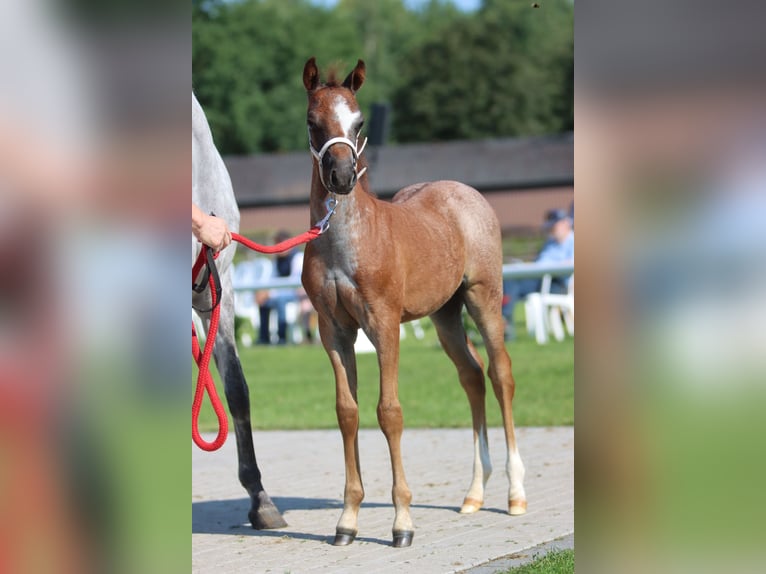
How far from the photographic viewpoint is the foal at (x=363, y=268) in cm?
559

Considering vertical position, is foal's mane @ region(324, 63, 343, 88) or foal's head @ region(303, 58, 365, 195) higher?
foal's mane @ region(324, 63, 343, 88)

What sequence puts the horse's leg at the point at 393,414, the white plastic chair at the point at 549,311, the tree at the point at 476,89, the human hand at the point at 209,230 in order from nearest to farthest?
the human hand at the point at 209,230 → the horse's leg at the point at 393,414 → the white plastic chair at the point at 549,311 → the tree at the point at 476,89

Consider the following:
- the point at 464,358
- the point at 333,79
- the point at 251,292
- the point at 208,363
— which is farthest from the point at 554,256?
the point at 208,363

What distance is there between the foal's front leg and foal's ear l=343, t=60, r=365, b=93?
120cm

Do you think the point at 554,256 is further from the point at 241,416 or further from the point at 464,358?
the point at 241,416

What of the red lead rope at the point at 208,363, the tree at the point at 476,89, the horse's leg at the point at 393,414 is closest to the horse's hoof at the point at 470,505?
the horse's leg at the point at 393,414

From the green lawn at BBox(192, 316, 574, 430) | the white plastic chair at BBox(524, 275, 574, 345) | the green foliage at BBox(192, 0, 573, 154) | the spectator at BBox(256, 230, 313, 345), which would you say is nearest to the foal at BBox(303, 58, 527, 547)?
the green lawn at BBox(192, 316, 574, 430)

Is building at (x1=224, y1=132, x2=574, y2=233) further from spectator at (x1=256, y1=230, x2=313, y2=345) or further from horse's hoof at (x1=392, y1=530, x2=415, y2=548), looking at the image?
horse's hoof at (x1=392, y1=530, x2=415, y2=548)

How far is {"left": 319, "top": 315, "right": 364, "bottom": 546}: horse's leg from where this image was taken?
5992 mm

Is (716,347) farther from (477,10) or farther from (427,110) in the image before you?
(477,10)

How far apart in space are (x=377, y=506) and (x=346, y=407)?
53.9 inches

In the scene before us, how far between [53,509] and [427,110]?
246 feet

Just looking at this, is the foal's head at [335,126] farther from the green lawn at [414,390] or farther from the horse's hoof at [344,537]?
the green lawn at [414,390]

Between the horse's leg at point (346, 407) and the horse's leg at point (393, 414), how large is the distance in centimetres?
17
